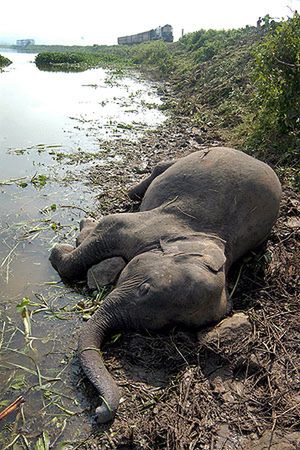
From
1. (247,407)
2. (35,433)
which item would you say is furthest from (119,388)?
(247,407)

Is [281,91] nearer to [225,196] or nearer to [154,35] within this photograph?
[225,196]

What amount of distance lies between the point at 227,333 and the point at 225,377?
1.35 ft

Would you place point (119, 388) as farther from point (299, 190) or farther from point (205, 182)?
point (299, 190)

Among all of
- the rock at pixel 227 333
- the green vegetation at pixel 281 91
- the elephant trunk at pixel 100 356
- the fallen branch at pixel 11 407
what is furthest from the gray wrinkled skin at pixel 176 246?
the green vegetation at pixel 281 91

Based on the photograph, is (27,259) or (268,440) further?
(27,259)

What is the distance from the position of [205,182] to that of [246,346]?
1842mm

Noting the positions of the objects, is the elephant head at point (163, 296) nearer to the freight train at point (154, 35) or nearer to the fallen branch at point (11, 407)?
the fallen branch at point (11, 407)

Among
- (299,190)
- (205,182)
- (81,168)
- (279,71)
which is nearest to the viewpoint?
(205,182)

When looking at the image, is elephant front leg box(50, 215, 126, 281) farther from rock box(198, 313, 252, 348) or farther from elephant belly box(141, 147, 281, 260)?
rock box(198, 313, 252, 348)

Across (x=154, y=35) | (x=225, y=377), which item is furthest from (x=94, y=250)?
(x=154, y=35)

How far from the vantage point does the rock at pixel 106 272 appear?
518 cm

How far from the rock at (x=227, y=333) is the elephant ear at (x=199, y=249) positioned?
496mm

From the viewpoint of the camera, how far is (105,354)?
14.1 feet

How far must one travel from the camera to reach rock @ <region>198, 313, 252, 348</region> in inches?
169
